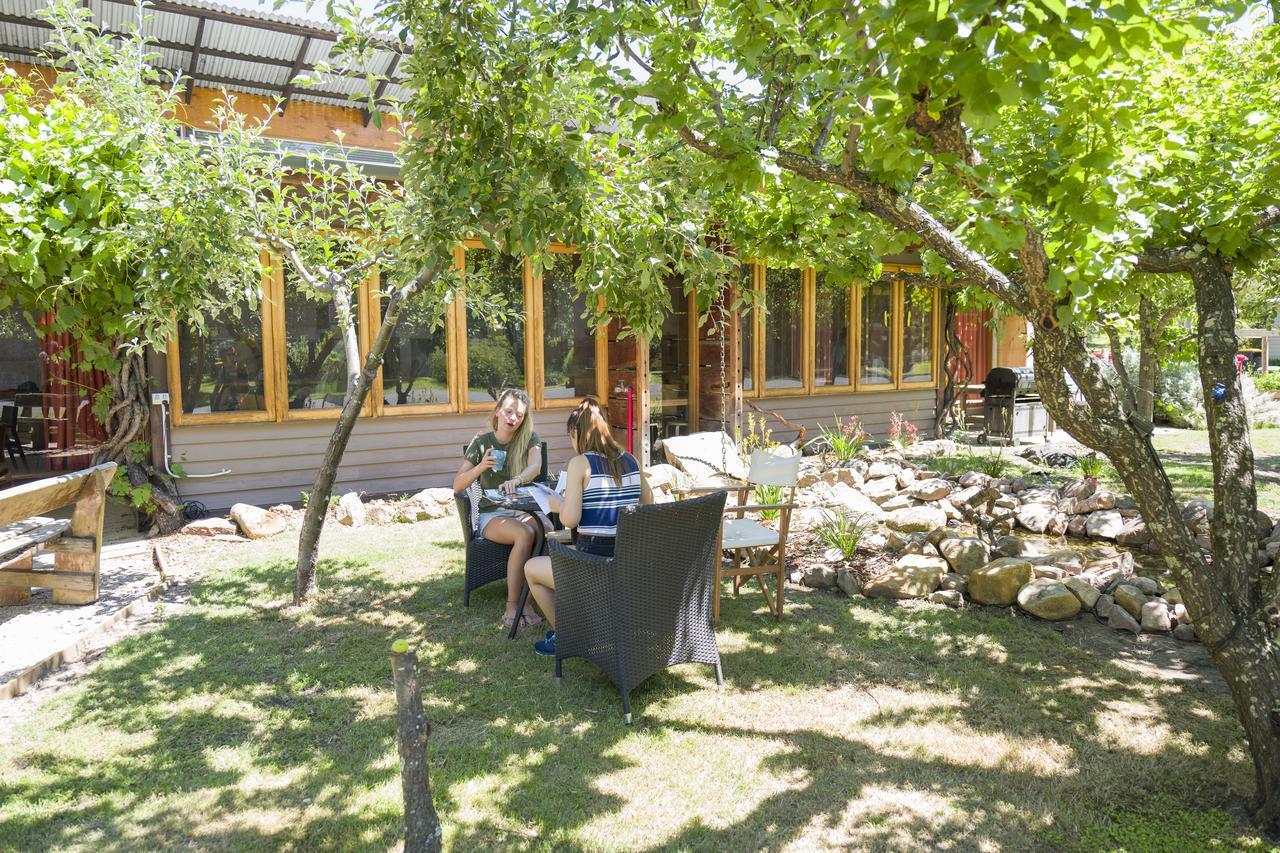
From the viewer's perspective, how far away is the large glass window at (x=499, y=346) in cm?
805

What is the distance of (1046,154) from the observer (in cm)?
337

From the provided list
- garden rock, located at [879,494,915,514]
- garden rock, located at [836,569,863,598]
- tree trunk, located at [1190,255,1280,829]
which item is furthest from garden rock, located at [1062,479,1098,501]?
tree trunk, located at [1190,255,1280,829]

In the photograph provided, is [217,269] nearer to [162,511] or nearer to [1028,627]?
[162,511]

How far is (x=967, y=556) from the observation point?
16.9 ft

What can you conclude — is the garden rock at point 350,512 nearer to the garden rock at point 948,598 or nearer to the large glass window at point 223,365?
the large glass window at point 223,365

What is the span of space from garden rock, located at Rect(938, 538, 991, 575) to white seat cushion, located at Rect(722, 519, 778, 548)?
1.27m

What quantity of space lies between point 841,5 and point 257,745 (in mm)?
3468

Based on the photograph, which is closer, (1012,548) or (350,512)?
(1012,548)

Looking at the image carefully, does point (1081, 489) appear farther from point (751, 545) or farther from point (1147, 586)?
point (751, 545)

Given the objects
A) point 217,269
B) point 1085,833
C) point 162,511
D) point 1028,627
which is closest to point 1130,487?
point 1085,833

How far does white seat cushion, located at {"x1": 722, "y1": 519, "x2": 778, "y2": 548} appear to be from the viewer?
4594 millimetres

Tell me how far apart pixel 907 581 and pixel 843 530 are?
68 centimetres

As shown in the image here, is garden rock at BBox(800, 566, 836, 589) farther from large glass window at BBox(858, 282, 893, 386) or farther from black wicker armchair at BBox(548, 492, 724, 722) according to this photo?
large glass window at BBox(858, 282, 893, 386)

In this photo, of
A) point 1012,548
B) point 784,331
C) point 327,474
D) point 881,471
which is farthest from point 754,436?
point 327,474
